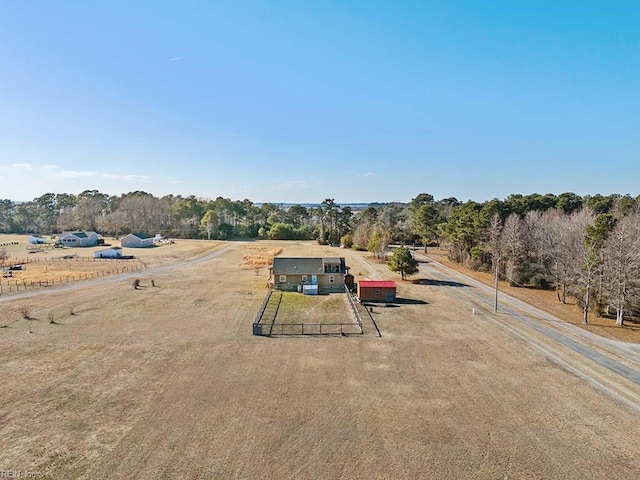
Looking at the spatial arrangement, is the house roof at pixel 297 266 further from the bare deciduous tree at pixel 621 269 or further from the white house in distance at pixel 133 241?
the white house in distance at pixel 133 241

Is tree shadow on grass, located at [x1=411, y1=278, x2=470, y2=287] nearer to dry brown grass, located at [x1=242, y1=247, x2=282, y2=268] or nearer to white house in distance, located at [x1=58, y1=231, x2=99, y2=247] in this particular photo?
dry brown grass, located at [x1=242, y1=247, x2=282, y2=268]

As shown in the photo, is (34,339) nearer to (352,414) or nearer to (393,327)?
(352,414)

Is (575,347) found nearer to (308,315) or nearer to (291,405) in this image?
(308,315)

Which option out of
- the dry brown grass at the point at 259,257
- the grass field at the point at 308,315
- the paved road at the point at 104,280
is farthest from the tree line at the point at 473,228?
the paved road at the point at 104,280

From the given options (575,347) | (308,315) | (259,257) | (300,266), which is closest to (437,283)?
(300,266)

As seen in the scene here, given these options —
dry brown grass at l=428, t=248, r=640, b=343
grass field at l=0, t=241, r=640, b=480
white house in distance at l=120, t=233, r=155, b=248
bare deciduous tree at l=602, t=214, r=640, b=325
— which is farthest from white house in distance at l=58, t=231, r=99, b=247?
bare deciduous tree at l=602, t=214, r=640, b=325
